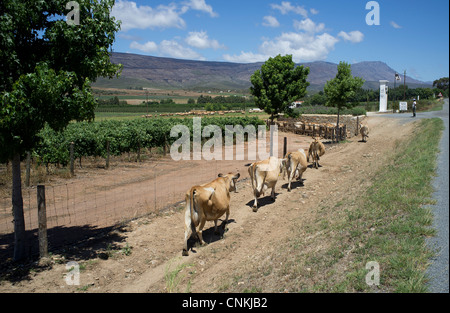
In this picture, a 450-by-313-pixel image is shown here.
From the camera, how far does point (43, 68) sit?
6.29 m

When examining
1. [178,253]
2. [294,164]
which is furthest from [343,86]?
[178,253]

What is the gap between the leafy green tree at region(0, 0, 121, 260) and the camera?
599 cm

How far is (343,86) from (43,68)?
80.6ft

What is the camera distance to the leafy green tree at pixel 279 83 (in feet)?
61.0

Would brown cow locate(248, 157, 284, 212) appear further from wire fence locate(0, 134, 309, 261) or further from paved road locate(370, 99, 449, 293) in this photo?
paved road locate(370, 99, 449, 293)

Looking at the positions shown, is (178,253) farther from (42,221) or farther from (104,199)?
(104,199)

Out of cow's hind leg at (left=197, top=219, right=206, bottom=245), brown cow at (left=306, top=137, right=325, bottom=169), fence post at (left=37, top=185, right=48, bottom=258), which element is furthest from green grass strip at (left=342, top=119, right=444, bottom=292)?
brown cow at (left=306, top=137, right=325, bottom=169)

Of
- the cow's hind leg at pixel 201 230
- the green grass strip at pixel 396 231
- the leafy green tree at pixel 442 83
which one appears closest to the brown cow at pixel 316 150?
the green grass strip at pixel 396 231

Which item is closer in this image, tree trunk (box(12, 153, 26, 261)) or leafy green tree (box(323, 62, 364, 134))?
tree trunk (box(12, 153, 26, 261))

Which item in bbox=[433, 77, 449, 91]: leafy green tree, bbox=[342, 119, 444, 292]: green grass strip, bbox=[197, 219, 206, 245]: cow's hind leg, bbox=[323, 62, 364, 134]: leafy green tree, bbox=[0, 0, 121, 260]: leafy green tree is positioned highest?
bbox=[433, 77, 449, 91]: leafy green tree

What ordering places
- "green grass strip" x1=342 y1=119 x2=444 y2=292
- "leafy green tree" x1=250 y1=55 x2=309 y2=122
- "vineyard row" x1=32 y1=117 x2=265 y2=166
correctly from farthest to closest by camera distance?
"leafy green tree" x1=250 y1=55 x2=309 y2=122
"vineyard row" x1=32 y1=117 x2=265 y2=166
"green grass strip" x1=342 y1=119 x2=444 y2=292

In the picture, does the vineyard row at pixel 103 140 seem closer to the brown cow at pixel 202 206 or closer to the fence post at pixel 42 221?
the fence post at pixel 42 221

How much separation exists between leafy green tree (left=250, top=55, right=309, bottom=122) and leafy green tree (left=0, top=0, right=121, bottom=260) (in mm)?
12211

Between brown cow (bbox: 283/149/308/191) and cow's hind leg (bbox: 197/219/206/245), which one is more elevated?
brown cow (bbox: 283/149/308/191)
